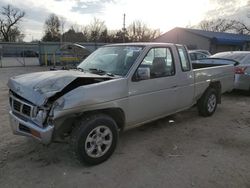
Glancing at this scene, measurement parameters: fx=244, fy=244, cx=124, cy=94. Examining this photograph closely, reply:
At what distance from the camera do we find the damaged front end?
319 cm

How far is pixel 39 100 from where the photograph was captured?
126 inches

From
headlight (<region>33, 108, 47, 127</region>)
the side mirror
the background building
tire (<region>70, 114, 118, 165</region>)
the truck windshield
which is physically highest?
the background building

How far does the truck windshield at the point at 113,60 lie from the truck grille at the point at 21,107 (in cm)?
130

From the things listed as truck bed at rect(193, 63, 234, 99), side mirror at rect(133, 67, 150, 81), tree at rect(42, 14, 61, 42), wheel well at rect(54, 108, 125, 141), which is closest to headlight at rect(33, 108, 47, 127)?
wheel well at rect(54, 108, 125, 141)

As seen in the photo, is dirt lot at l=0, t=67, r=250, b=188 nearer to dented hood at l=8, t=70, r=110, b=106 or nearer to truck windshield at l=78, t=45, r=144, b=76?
dented hood at l=8, t=70, r=110, b=106

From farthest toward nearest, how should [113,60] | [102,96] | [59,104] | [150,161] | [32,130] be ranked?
[113,60] < [150,161] < [102,96] < [32,130] < [59,104]

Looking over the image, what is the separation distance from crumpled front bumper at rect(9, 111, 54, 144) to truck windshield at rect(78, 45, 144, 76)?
1.43 meters

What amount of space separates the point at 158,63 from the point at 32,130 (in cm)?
249

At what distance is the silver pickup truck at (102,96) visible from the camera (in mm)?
3244

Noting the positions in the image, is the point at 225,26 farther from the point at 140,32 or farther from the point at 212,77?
the point at 212,77

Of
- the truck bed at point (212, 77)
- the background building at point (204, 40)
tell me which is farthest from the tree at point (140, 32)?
the truck bed at point (212, 77)

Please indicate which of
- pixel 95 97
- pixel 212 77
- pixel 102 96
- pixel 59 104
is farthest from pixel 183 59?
pixel 59 104

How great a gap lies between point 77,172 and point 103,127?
0.73 metres

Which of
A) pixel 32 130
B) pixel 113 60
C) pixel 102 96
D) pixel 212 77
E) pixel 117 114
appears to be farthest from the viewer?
pixel 212 77
